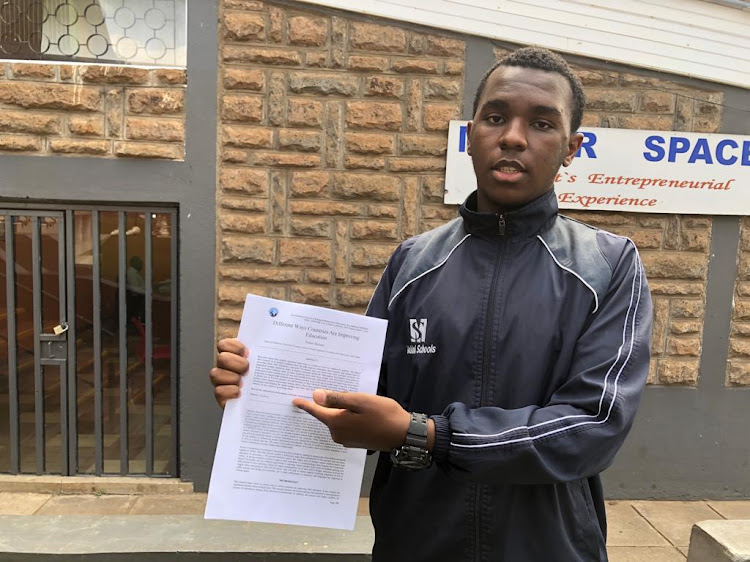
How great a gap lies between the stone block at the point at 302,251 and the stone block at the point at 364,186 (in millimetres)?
391

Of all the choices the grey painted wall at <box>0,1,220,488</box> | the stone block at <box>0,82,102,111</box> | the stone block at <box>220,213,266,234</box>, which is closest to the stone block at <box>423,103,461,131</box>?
the stone block at <box>220,213,266,234</box>

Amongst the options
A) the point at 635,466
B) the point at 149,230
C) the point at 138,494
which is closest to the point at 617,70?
the point at 635,466

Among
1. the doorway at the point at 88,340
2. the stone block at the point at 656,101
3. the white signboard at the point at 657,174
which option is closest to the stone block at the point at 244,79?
the doorway at the point at 88,340

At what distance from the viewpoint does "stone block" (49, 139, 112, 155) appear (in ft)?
13.1

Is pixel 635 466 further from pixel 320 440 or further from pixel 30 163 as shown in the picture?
pixel 30 163

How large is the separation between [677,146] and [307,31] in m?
2.79

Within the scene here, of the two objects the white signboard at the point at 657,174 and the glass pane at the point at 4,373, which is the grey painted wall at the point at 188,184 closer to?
the glass pane at the point at 4,373

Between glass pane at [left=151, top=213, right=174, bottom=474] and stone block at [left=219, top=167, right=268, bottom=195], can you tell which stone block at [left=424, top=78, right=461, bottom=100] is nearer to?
stone block at [left=219, top=167, right=268, bottom=195]

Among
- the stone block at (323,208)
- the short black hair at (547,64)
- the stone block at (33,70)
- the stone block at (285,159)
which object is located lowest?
the stone block at (323,208)

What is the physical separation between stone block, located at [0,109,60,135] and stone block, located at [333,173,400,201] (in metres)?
2.01

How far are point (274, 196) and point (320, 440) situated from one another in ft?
9.15

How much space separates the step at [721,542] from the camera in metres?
2.34

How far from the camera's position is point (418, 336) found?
1526 millimetres

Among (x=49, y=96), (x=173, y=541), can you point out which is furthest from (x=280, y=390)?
(x=49, y=96)
